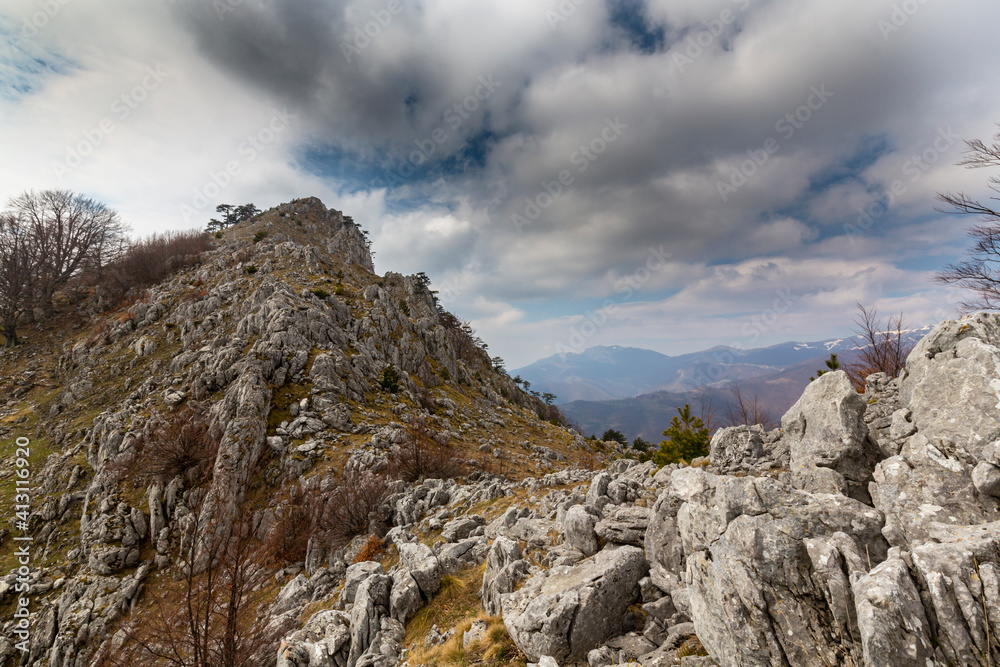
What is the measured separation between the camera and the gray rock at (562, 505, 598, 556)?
10648mm

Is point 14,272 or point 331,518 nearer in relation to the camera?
point 331,518

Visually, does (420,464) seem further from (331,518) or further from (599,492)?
(599,492)

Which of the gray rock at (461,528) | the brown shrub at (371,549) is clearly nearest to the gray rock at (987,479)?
the gray rock at (461,528)

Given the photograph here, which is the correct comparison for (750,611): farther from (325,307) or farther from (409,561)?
(325,307)

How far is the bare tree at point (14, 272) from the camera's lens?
4094cm

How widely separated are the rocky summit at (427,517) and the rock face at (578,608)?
0.06m

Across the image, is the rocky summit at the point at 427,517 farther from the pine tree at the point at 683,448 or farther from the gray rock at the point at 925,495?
the pine tree at the point at 683,448

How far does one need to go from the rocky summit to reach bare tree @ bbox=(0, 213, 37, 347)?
3.40 metres

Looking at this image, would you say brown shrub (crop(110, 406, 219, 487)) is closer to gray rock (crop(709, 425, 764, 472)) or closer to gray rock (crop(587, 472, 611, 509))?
gray rock (crop(587, 472, 611, 509))

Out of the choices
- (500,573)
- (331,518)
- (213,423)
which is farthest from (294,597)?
(213,423)

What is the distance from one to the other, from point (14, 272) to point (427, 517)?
202 ft

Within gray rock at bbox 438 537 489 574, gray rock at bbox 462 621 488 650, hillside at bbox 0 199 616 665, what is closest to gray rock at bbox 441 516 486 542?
gray rock at bbox 438 537 489 574

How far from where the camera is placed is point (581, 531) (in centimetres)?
1091

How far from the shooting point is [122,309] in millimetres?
47031
